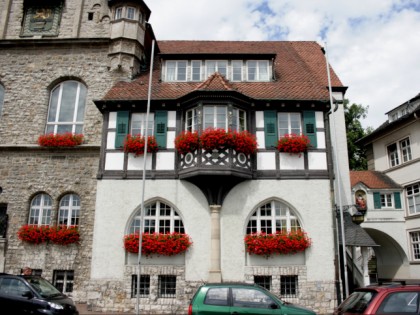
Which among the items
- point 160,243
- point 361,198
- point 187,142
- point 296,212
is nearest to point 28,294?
point 160,243

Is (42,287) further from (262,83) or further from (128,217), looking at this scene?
(262,83)

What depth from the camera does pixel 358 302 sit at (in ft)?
25.4

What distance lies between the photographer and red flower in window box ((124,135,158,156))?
15914 millimetres

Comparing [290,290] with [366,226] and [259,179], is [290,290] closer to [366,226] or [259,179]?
[259,179]

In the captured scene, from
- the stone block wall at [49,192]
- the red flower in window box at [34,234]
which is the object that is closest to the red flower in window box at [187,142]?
the stone block wall at [49,192]

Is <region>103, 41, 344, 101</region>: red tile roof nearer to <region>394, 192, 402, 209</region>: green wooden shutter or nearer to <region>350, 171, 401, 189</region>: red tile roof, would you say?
<region>350, 171, 401, 189</region>: red tile roof

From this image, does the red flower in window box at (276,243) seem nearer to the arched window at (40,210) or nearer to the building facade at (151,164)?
the building facade at (151,164)

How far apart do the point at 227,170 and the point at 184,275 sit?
4.46m

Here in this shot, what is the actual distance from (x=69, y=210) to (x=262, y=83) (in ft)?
35.1

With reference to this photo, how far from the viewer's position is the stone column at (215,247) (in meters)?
14.7

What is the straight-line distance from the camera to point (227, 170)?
1484 cm

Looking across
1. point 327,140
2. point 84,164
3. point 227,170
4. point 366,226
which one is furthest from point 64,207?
point 366,226

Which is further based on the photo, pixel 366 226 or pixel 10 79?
pixel 366 226

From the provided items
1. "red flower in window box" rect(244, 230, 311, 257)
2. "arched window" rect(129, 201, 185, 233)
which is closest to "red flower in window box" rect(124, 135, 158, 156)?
"arched window" rect(129, 201, 185, 233)
